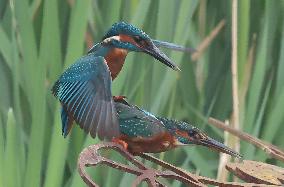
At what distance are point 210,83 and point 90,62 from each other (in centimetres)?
100

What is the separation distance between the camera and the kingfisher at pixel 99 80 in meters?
0.62

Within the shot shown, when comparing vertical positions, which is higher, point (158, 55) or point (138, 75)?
point (158, 55)

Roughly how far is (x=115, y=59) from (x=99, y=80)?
0.03 metres

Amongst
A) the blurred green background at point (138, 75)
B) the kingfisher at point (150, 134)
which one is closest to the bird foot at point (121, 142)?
the kingfisher at point (150, 134)

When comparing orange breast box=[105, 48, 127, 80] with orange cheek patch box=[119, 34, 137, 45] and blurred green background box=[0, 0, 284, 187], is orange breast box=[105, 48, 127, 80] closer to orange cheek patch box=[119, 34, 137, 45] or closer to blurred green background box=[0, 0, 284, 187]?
orange cheek patch box=[119, 34, 137, 45]

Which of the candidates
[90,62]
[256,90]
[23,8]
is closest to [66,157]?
[23,8]

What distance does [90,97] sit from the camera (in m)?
0.64

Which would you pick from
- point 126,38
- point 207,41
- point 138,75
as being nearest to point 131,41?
point 126,38

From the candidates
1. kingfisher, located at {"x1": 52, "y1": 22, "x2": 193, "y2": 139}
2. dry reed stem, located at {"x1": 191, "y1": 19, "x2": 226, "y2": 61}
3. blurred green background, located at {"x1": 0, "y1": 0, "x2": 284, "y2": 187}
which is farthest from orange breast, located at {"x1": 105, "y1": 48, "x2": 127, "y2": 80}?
dry reed stem, located at {"x1": 191, "y1": 19, "x2": 226, "y2": 61}

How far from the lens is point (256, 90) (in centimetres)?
149

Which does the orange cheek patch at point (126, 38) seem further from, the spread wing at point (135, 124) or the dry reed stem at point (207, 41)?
the dry reed stem at point (207, 41)

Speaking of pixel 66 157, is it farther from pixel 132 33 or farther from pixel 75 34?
pixel 132 33

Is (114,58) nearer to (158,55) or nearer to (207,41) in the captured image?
(158,55)

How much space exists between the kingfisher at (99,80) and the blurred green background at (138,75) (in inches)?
20.1
